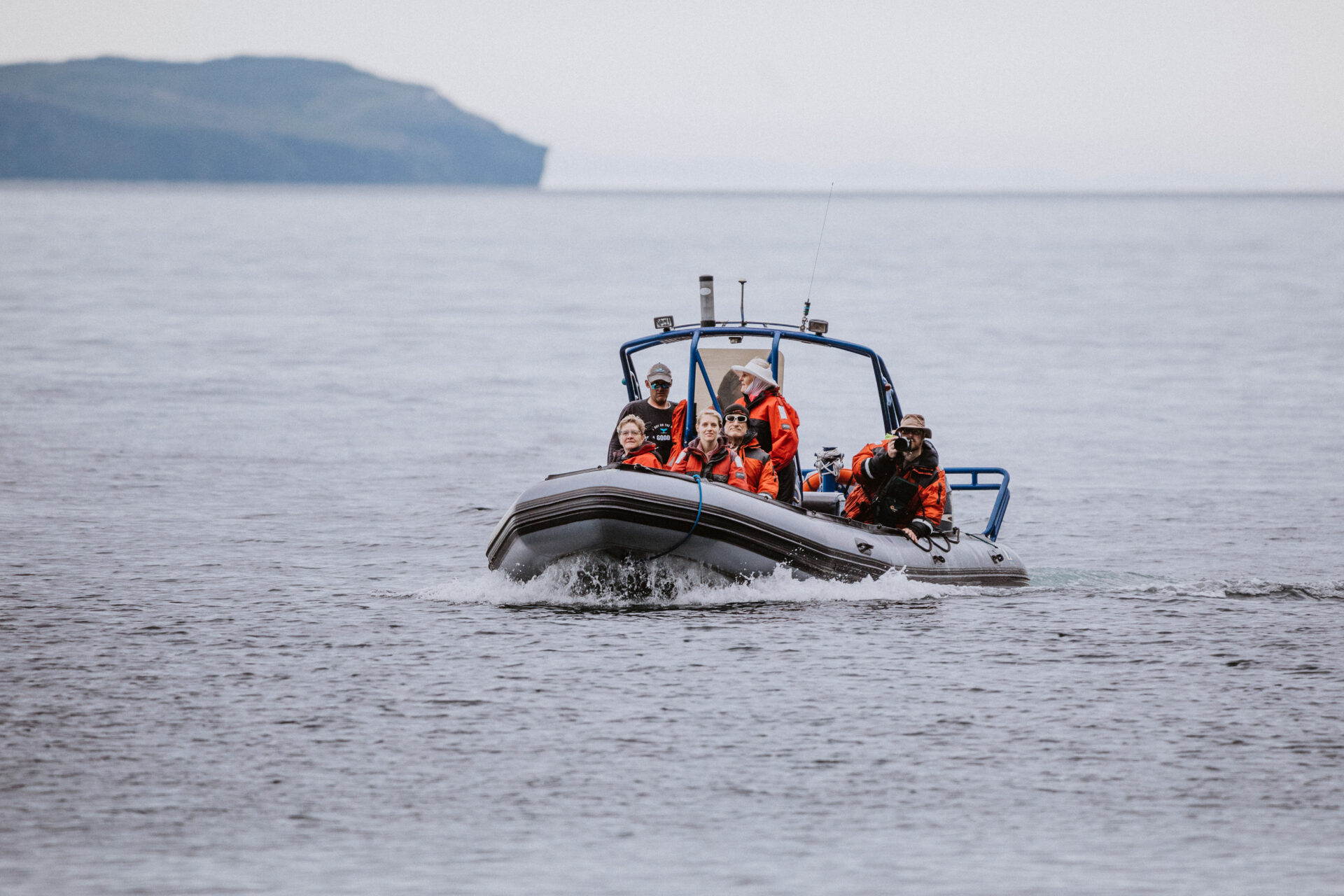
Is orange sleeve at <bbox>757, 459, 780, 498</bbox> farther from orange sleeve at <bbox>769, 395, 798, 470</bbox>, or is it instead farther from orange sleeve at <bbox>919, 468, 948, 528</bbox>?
orange sleeve at <bbox>919, 468, 948, 528</bbox>

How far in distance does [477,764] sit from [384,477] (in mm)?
10787

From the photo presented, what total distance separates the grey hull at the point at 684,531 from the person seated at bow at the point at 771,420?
389 millimetres

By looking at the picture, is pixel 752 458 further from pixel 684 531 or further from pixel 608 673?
pixel 608 673

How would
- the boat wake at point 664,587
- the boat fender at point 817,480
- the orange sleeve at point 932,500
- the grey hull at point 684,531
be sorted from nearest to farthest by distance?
1. the grey hull at point 684,531
2. the boat wake at point 664,587
3. the orange sleeve at point 932,500
4. the boat fender at point 817,480

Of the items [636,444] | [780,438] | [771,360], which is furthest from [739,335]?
[636,444]

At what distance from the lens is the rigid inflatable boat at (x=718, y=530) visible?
416 inches

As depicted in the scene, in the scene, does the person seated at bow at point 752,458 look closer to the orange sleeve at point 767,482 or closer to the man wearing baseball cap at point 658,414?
the orange sleeve at point 767,482

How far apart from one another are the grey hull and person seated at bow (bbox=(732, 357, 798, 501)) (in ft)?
1.28

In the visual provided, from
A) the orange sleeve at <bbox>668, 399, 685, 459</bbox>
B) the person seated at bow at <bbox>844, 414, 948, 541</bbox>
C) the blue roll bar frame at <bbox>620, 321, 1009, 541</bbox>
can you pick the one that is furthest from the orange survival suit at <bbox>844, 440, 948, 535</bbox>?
the orange sleeve at <bbox>668, 399, 685, 459</bbox>

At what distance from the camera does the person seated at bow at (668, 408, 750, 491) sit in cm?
1112

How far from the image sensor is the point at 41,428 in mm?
20734

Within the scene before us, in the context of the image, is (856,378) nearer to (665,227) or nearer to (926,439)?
(926,439)

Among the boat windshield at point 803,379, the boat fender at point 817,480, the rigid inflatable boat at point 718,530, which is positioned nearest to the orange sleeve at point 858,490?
the rigid inflatable boat at point 718,530

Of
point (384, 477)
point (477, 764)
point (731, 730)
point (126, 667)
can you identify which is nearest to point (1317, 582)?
A: point (731, 730)
